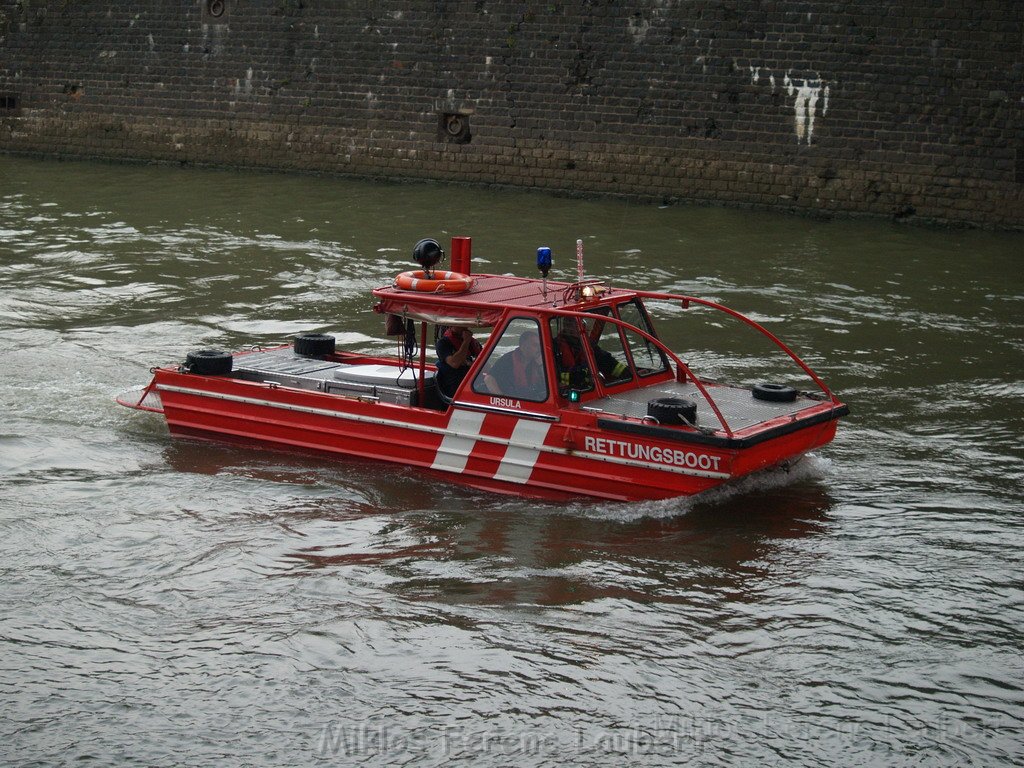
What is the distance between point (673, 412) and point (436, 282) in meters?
1.79

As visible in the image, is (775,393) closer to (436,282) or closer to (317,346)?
(436,282)

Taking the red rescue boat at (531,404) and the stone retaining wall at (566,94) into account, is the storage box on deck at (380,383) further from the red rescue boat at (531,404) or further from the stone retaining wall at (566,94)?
the stone retaining wall at (566,94)

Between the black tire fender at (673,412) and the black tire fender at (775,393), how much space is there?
796 millimetres

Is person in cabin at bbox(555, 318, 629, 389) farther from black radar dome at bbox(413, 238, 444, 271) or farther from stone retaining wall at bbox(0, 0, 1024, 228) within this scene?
stone retaining wall at bbox(0, 0, 1024, 228)

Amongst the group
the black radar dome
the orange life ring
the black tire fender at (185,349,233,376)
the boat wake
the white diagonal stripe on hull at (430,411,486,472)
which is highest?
the black radar dome

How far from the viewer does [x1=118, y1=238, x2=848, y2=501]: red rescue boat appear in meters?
8.06

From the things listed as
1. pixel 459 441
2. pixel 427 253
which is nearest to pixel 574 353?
pixel 459 441

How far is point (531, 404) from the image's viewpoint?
838 centimetres

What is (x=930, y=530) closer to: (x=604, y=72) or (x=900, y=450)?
(x=900, y=450)

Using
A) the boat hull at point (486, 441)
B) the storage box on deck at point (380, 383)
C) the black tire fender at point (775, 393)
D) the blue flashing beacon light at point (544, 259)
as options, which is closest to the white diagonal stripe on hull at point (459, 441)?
the boat hull at point (486, 441)

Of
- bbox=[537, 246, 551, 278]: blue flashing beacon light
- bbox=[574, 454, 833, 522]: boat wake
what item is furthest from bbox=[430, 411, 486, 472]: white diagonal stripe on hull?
bbox=[537, 246, 551, 278]: blue flashing beacon light

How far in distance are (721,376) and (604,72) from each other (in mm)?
10876

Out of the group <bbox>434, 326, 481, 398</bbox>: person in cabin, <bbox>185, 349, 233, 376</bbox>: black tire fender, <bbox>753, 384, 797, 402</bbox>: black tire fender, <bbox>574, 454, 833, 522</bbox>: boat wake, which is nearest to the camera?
<bbox>574, 454, 833, 522</bbox>: boat wake

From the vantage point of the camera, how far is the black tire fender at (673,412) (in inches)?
314
